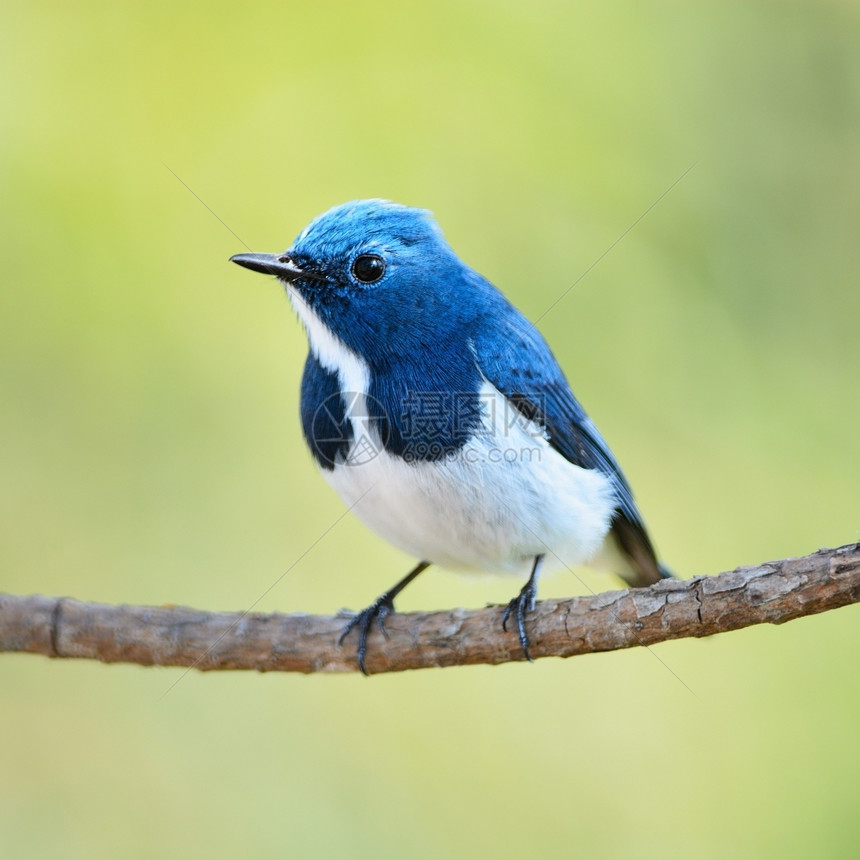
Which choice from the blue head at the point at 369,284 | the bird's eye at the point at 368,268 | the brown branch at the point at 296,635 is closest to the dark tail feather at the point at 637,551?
the brown branch at the point at 296,635

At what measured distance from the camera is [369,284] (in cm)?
336

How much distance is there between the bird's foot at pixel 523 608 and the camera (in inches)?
125

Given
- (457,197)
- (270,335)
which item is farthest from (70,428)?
(457,197)

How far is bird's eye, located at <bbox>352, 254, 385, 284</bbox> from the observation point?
11.0 ft

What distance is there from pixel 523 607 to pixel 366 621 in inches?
25.4

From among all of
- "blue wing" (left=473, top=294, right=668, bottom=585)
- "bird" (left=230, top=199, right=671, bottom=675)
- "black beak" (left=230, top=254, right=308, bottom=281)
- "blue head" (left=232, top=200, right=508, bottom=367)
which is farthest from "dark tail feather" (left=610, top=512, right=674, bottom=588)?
"black beak" (left=230, top=254, right=308, bottom=281)

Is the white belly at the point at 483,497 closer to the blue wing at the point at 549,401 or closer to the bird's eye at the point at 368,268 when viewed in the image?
the blue wing at the point at 549,401

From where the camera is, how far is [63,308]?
16.4ft

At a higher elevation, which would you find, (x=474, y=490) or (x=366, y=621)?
(x=474, y=490)

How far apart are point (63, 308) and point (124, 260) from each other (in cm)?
44

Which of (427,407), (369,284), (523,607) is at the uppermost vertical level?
(369,284)

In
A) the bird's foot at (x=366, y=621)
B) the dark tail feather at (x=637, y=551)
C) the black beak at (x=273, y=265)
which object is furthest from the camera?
the dark tail feather at (x=637, y=551)

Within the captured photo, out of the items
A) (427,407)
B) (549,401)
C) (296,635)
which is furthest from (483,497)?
(296,635)

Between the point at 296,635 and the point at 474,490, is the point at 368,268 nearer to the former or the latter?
the point at 474,490
